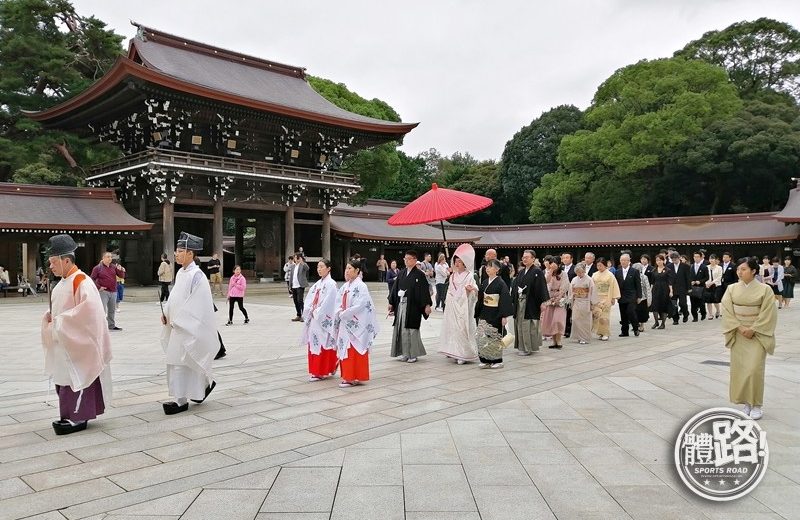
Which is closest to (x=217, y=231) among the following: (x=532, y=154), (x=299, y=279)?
(x=299, y=279)

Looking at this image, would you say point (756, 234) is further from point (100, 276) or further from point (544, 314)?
point (100, 276)

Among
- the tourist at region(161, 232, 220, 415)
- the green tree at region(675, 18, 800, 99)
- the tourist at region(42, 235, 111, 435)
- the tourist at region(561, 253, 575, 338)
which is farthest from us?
the green tree at region(675, 18, 800, 99)

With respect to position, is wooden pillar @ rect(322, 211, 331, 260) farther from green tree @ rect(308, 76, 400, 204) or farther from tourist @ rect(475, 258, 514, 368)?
tourist @ rect(475, 258, 514, 368)

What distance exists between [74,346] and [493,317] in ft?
15.3

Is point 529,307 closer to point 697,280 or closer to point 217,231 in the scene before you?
point 697,280

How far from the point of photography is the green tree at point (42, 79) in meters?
24.9

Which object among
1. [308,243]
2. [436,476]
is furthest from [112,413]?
[308,243]

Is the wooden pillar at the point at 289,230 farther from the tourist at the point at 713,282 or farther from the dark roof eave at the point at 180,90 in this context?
the tourist at the point at 713,282

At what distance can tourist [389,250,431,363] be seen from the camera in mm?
7633

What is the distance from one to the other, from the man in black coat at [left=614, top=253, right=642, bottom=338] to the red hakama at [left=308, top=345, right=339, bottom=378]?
20.6 feet

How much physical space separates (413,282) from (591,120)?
103 ft

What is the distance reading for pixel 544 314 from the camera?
9.44 m

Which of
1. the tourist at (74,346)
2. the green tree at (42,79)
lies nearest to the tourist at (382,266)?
the green tree at (42,79)

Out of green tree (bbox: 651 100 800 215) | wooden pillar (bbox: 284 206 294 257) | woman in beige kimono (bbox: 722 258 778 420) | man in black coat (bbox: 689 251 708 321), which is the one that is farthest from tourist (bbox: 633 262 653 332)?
green tree (bbox: 651 100 800 215)
